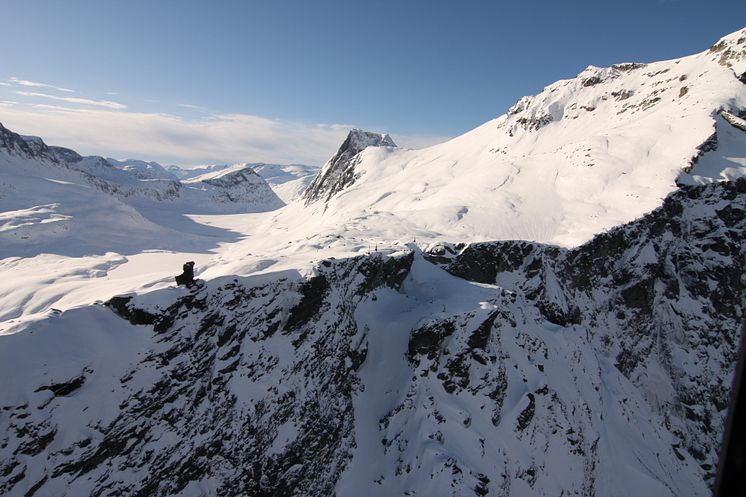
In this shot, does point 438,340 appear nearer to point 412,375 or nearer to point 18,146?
point 412,375

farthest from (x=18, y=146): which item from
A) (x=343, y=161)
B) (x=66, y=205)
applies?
(x=343, y=161)

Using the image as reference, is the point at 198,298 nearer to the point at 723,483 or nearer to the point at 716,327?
the point at 723,483

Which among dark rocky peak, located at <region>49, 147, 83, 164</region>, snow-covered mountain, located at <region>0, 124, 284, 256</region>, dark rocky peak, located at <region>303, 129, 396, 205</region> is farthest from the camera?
dark rocky peak, located at <region>49, 147, 83, 164</region>

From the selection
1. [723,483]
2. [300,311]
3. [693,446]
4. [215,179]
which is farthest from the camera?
[215,179]

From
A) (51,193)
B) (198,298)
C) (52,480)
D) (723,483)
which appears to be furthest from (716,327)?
(51,193)

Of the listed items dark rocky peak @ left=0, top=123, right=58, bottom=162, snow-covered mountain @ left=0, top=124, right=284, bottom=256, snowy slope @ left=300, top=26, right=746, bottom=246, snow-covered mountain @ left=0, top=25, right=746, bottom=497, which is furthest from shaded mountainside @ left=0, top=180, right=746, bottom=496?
dark rocky peak @ left=0, top=123, right=58, bottom=162

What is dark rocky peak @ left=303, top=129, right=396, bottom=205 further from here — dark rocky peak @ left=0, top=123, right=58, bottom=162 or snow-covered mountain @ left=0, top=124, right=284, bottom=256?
dark rocky peak @ left=0, top=123, right=58, bottom=162
